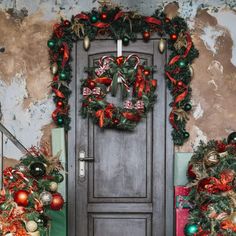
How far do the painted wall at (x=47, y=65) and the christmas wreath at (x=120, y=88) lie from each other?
1.33 ft

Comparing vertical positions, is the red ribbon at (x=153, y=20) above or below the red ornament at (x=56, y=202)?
above

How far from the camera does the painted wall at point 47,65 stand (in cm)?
457

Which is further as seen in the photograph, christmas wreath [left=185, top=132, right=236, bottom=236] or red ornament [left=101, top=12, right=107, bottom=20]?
red ornament [left=101, top=12, right=107, bottom=20]

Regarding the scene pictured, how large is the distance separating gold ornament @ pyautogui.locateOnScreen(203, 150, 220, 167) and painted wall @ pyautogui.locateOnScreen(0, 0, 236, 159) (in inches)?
33.9

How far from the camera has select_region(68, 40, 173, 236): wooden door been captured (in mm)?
4617

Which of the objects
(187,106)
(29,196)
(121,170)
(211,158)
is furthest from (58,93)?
(211,158)

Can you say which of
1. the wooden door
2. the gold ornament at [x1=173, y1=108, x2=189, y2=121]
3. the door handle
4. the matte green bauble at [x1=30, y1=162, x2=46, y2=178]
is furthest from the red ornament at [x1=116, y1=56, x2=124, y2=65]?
the matte green bauble at [x1=30, y1=162, x2=46, y2=178]

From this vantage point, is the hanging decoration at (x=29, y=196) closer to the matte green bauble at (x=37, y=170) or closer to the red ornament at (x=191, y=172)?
the matte green bauble at (x=37, y=170)

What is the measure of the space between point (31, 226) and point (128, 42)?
6.83 feet

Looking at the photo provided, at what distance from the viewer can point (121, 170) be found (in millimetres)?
4672

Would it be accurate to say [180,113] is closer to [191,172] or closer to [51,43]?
[191,172]

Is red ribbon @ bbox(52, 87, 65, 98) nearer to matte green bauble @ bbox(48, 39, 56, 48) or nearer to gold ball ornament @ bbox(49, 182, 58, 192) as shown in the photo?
matte green bauble @ bbox(48, 39, 56, 48)

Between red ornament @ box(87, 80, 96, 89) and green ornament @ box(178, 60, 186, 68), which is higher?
green ornament @ box(178, 60, 186, 68)

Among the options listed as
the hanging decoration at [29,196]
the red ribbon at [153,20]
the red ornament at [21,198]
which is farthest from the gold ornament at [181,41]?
the red ornament at [21,198]
